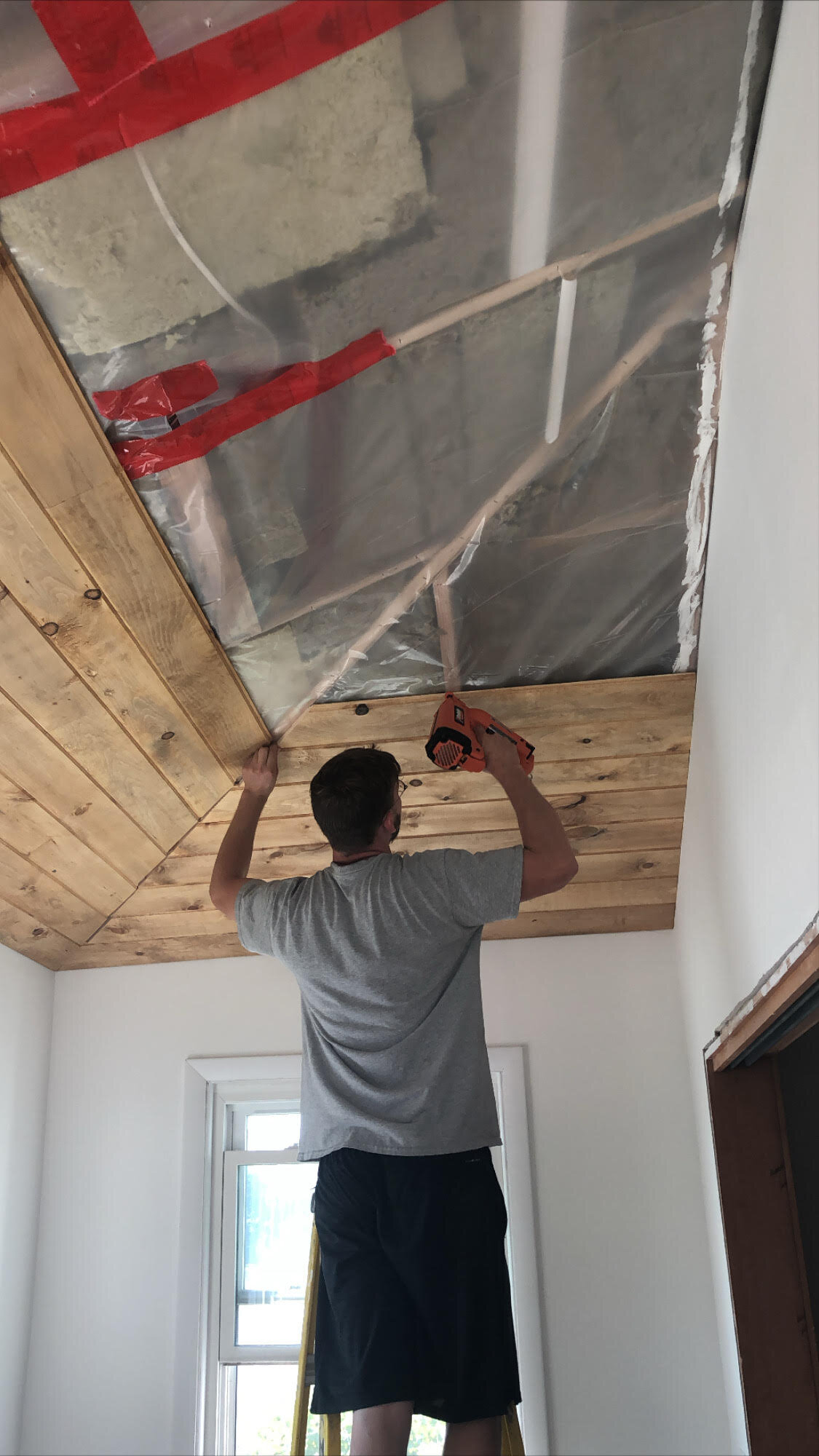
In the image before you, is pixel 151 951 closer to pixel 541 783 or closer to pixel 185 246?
pixel 541 783

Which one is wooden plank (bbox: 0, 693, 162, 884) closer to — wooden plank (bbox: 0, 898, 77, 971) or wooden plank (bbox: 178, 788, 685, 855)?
wooden plank (bbox: 178, 788, 685, 855)

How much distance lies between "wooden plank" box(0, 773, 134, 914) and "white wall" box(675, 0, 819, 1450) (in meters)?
1.57

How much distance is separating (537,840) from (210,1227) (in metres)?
2.01

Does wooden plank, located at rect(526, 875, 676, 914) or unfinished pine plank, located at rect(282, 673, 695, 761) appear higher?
unfinished pine plank, located at rect(282, 673, 695, 761)

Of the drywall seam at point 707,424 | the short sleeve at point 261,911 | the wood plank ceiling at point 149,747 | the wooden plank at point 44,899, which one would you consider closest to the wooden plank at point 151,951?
the wood plank ceiling at point 149,747

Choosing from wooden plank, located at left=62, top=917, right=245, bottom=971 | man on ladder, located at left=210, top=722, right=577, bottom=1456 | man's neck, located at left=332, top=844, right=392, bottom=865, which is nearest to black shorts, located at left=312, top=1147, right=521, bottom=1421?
man on ladder, located at left=210, top=722, right=577, bottom=1456

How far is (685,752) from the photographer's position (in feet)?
8.96

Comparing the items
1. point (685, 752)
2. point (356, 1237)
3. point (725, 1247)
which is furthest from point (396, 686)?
point (725, 1247)

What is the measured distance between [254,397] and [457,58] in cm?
58

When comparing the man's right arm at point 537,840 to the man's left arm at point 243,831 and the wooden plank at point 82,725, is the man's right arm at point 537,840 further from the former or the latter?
the wooden plank at point 82,725

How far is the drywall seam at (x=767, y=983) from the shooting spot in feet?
5.49

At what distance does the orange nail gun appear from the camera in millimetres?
2322

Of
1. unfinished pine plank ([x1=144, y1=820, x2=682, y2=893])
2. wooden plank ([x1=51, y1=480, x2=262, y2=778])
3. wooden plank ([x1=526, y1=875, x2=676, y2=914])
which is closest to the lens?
wooden plank ([x1=51, y1=480, x2=262, y2=778])

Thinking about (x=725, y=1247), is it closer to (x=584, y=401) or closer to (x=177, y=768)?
(x=177, y=768)
